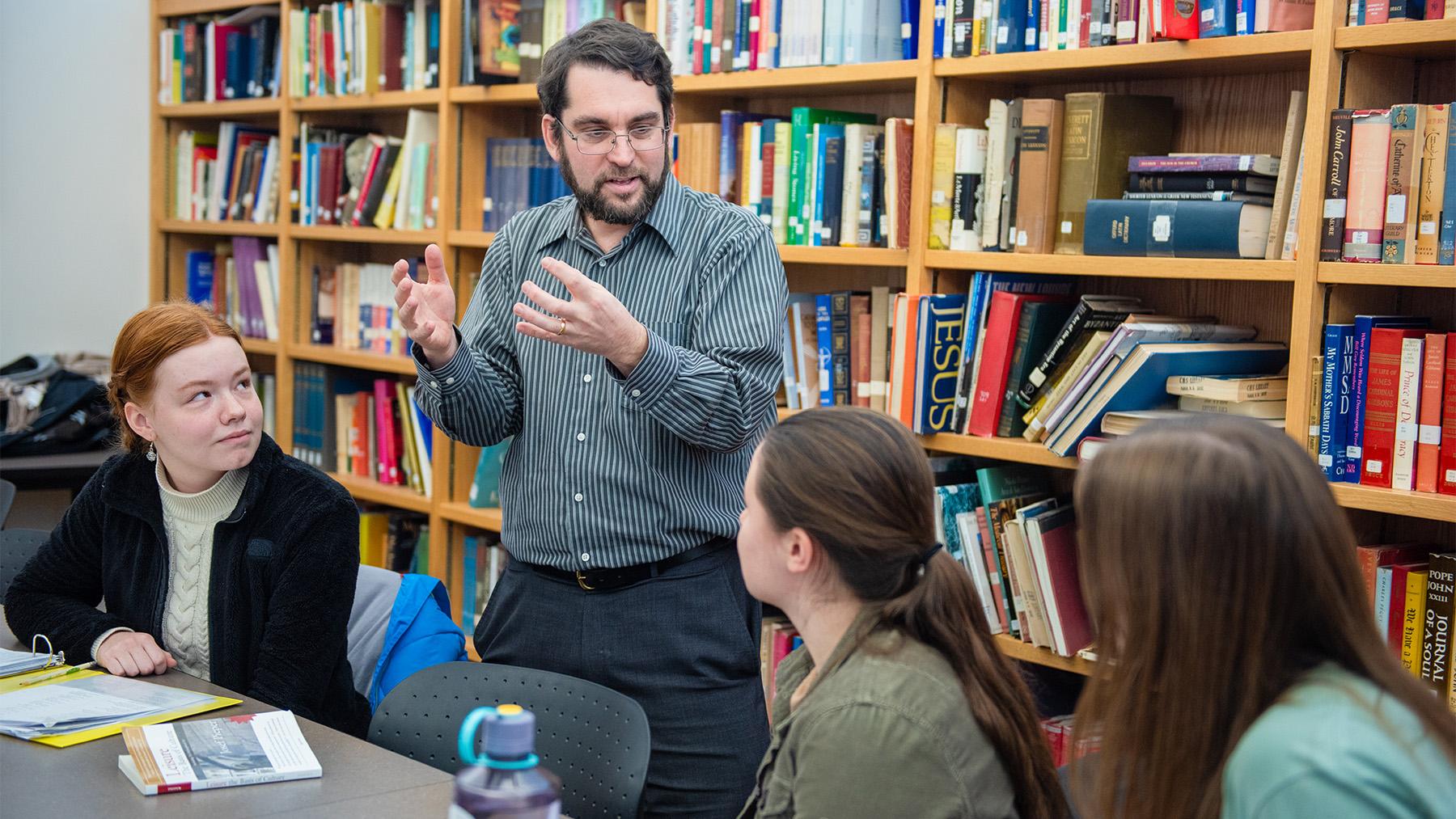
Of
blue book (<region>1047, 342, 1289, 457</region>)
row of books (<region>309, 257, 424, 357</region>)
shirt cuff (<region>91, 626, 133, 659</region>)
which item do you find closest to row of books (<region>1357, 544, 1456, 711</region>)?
blue book (<region>1047, 342, 1289, 457</region>)

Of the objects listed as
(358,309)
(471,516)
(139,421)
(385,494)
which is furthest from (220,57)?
(139,421)

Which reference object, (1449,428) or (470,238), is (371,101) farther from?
(1449,428)

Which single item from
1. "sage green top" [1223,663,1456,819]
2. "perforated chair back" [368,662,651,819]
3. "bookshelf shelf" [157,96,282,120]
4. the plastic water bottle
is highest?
"bookshelf shelf" [157,96,282,120]

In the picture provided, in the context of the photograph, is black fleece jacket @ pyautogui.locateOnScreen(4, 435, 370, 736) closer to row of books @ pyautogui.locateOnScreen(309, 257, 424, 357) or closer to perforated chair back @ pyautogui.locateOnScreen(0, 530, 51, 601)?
perforated chair back @ pyautogui.locateOnScreen(0, 530, 51, 601)

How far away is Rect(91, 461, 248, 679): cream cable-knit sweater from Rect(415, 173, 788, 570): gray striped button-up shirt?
35 cm

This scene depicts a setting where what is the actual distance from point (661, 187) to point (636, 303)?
195mm

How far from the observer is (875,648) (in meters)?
1.37

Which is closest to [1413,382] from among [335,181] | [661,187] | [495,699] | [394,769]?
[661,187]

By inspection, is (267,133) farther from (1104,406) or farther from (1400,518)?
(1400,518)

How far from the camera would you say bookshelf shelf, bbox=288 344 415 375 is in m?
3.99

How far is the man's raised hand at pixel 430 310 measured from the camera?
6.67ft

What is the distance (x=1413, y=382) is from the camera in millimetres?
2184

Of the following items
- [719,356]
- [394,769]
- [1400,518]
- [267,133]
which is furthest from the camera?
[267,133]

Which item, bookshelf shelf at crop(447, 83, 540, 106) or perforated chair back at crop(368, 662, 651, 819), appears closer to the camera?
perforated chair back at crop(368, 662, 651, 819)
